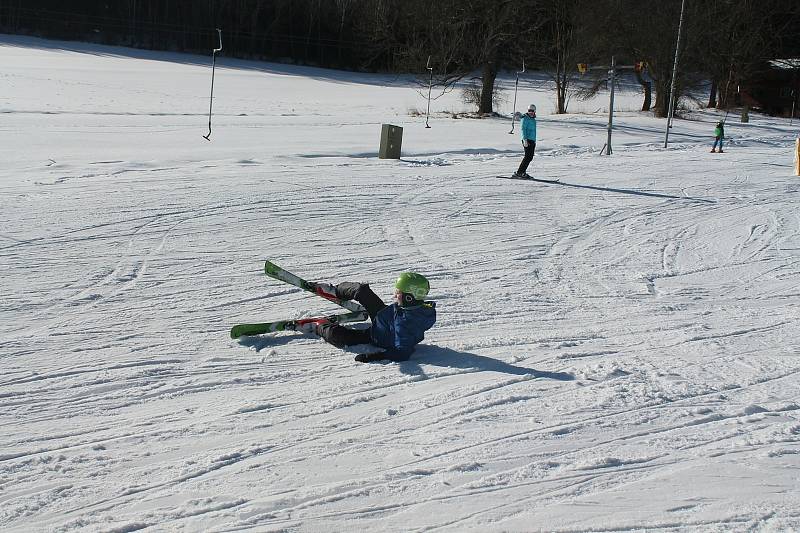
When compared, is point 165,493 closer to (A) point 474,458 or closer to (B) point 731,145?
(A) point 474,458

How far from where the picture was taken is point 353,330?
22.3ft

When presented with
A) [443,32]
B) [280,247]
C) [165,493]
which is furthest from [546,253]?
[443,32]

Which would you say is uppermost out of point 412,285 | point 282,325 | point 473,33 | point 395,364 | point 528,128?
point 473,33

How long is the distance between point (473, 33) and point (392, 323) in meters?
28.5

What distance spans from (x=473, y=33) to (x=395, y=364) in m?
28.7

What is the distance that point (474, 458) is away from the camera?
16.1 ft

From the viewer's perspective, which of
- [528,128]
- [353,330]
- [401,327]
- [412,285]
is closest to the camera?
[412,285]

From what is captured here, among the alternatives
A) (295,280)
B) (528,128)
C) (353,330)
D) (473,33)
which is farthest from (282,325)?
(473,33)

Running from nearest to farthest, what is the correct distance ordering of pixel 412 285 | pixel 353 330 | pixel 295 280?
pixel 412 285, pixel 353 330, pixel 295 280

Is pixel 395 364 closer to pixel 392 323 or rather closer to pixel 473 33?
pixel 392 323

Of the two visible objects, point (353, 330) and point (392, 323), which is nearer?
point (392, 323)

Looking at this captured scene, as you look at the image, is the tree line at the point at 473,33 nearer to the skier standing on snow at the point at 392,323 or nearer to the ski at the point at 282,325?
the ski at the point at 282,325

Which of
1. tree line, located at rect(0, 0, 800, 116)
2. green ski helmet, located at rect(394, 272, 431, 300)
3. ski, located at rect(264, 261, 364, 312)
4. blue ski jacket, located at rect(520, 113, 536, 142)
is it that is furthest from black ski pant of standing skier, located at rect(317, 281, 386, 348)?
tree line, located at rect(0, 0, 800, 116)

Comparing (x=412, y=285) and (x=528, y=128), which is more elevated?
(x=528, y=128)
